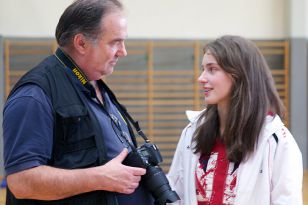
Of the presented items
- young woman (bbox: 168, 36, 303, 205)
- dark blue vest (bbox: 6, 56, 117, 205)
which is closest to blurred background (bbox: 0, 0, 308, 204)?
young woman (bbox: 168, 36, 303, 205)

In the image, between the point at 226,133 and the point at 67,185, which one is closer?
the point at 67,185

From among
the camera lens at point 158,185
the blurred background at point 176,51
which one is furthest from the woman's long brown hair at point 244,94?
the blurred background at point 176,51

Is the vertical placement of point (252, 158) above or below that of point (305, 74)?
above

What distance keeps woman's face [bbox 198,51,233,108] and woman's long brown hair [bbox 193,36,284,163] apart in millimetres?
19

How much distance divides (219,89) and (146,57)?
188 inches

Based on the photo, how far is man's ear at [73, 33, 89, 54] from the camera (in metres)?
1.60

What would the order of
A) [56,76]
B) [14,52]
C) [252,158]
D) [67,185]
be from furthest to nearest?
1. [14,52]
2. [252,158]
3. [56,76]
4. [67,185]

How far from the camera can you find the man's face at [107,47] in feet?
5.32

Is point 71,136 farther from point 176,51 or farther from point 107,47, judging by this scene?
point 176,51

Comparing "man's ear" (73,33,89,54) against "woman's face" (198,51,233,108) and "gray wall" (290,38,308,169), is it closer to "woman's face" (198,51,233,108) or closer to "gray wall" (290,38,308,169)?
"woman's face" (198,51,233,108)

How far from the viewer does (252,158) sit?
1.79 meters

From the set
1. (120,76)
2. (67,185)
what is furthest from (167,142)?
(67,185)

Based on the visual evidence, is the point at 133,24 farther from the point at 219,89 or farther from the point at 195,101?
the point at 219,89

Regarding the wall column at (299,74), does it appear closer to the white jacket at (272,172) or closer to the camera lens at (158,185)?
the white jacket at (272,172)
